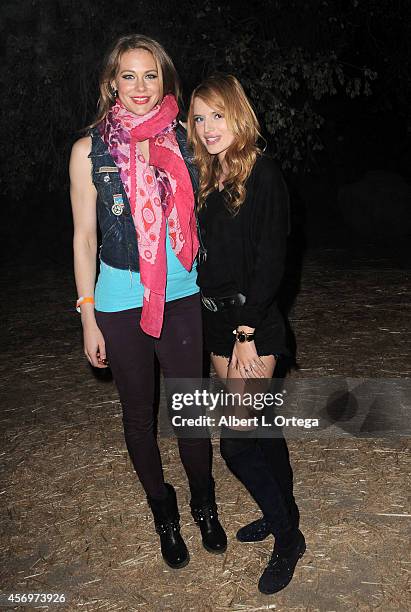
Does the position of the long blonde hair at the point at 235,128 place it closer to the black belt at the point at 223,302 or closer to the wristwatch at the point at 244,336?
the black belt at the point at 223,302

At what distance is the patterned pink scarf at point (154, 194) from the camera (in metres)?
2.80

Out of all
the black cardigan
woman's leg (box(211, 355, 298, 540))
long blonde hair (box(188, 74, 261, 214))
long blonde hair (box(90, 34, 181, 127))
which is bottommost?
woman's leg (box(211, 355, 298, 540))

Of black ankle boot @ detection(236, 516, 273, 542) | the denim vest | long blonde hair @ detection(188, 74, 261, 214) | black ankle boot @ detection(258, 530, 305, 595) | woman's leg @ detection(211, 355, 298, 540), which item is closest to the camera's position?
long blonde hair @ detection(188, 74, 261, 214)

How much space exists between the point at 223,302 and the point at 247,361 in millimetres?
255

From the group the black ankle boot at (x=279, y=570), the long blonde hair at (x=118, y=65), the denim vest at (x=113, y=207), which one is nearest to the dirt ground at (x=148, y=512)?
the black ankle boot at (x=279, y=570)

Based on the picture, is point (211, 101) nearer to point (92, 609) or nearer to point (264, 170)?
point (264, 170)

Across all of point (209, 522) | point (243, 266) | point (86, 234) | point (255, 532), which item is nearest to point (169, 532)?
point (209, 522)

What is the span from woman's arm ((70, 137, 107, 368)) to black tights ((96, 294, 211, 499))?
50mm

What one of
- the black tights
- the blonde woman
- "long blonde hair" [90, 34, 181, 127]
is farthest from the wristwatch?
"long blonde hair" [90, 34, 181, 127]

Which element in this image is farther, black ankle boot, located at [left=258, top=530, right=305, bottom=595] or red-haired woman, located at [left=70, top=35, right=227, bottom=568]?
black ankle boot, located at [left=258, top=530, right=305, bottom=595]

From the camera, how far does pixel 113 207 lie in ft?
9.24

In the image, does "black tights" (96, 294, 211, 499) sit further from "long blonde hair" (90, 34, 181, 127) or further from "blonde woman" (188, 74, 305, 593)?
"long blonde hair" (90, 34, 181, 127)

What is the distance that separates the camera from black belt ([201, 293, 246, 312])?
9.17ft

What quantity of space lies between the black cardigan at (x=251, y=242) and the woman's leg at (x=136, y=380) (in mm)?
357
